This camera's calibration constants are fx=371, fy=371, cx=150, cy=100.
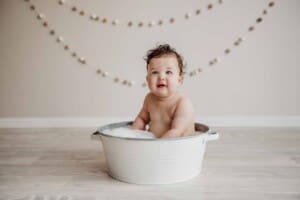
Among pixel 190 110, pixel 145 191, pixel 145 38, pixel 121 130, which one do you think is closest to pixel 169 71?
pixel 190 110

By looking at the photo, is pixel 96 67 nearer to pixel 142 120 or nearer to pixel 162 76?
pixel 142 120

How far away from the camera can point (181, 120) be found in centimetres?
109

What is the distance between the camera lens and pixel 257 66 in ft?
5.91

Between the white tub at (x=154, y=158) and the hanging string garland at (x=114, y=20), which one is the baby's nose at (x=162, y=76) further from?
the hanging string garland at (x=114, y=20)

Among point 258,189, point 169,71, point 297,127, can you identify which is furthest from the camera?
point 297,127

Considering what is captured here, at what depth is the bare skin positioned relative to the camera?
3.60 ft

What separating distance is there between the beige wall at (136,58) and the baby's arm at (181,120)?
2.38ft

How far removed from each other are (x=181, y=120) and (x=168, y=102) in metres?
0.09

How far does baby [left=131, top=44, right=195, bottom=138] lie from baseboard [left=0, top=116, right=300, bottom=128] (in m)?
0.70

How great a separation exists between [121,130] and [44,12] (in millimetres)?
930

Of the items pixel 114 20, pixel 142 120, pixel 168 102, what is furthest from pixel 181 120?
pixel 114 20

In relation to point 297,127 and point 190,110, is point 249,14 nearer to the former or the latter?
point 297,127

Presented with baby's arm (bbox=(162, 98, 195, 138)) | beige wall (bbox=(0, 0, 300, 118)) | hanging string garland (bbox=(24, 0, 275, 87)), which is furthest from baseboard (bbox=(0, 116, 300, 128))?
baby's arm (bbox=(162, 98, 195, 138))

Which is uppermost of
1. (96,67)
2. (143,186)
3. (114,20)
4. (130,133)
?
(114,20)
